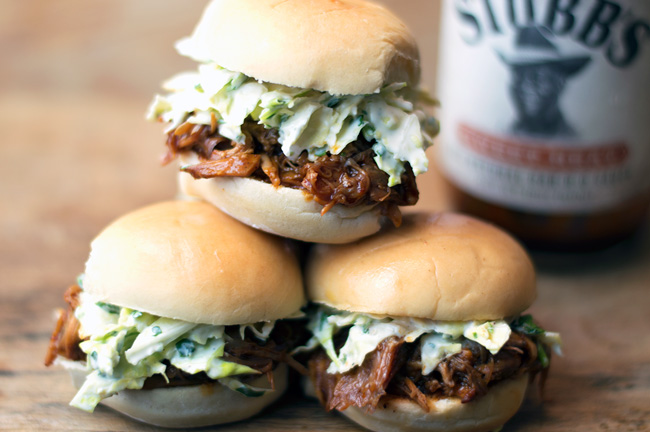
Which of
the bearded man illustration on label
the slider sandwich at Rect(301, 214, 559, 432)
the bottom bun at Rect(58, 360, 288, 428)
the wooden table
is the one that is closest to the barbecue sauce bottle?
the bearded man illustration on label

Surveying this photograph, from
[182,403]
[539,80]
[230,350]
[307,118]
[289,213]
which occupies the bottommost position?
[182,403]

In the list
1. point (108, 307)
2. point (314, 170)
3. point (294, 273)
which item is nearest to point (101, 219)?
point (108, 307)

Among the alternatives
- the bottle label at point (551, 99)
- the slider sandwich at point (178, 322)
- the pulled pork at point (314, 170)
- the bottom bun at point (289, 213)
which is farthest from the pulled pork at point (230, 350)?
the bottle label at point (551, 99)

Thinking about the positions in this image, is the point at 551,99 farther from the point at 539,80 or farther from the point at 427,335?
the point at 427,335

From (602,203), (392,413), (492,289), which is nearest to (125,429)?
(392,413)

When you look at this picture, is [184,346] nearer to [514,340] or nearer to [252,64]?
[252,64]

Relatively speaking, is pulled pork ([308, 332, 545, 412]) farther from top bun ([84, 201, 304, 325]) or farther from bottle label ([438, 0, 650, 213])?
bottle label ([438, 0, 650, 213])
